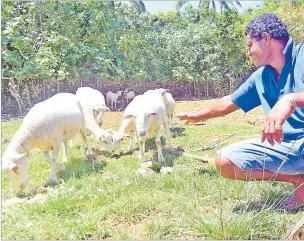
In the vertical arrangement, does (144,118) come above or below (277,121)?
below

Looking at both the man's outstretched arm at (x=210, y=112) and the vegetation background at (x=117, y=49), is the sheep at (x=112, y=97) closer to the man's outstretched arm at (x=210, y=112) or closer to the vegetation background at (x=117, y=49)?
the vegetation background at (x=117, y=49)

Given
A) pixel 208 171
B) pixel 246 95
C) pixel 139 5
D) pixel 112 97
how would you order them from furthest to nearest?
pixel 112 97 < pixel 139 5 < pixel 208 171 < pixel 246 95

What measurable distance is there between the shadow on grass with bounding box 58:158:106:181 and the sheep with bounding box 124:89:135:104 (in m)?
0.66

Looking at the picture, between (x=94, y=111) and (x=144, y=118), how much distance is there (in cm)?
61

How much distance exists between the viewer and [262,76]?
247 centimetres

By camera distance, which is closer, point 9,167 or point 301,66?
point 301,66

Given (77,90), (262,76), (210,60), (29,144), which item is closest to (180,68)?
(210,60)

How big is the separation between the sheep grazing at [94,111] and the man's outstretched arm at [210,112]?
123 cm

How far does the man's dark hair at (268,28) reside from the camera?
237 cm

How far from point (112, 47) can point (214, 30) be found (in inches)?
42.4

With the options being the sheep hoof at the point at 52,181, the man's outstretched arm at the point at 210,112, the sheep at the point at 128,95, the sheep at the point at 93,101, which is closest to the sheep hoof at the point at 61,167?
the sheep hoof at the point at 52,181

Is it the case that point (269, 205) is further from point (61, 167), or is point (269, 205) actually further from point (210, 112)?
point (61, 167)

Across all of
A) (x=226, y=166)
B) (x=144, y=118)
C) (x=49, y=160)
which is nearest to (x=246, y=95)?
(x=226, y=166)

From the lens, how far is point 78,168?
10.2ft
